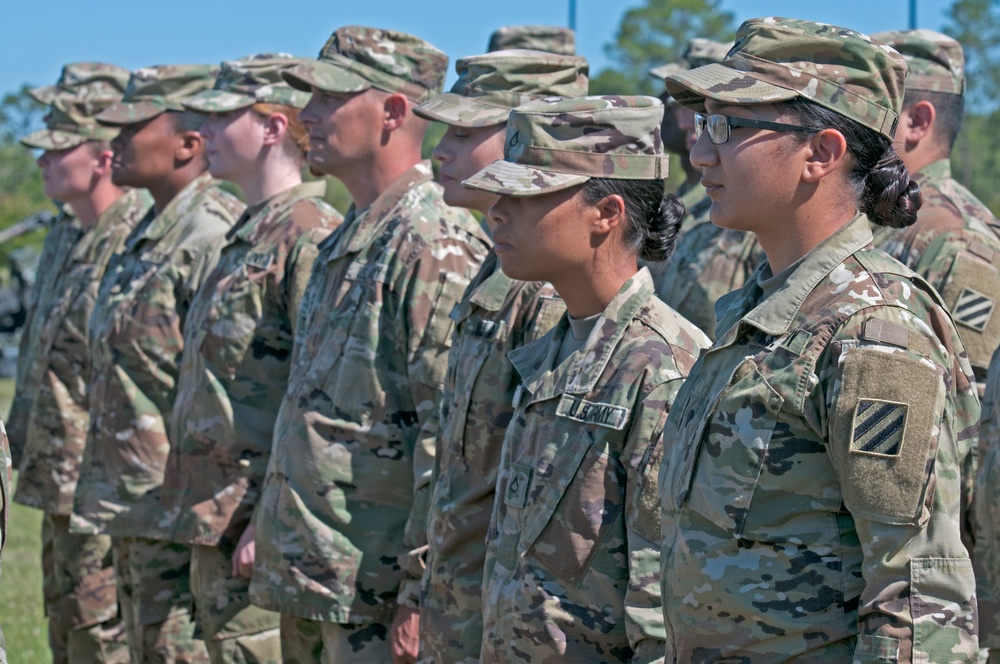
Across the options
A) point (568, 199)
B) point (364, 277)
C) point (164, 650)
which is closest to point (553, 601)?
point (568, 199)

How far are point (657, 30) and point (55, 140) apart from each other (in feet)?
141

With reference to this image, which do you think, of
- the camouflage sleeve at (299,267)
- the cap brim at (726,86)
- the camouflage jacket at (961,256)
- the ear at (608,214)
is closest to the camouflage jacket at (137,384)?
the camouflage sleeve at (299,267)

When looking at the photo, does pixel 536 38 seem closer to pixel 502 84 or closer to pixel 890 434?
pixel 502 84

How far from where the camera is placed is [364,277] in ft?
15.3

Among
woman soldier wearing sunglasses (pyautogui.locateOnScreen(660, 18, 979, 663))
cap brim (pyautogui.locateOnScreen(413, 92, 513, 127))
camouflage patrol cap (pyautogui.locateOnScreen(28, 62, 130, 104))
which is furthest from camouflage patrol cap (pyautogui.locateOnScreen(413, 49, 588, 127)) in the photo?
camouflage patrol cap (pyautogui.locateOnScreen(28, 62, 130, 104))

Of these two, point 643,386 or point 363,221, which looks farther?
point 363,221

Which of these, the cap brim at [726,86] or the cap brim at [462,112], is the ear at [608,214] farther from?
the cap brim at [462,112]

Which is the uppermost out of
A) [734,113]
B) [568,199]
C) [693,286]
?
[734,113]

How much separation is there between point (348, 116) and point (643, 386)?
2.15 meters

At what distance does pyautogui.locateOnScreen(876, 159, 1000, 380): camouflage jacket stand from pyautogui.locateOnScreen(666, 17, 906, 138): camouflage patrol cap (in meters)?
1.96

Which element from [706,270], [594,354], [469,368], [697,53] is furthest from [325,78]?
[697,53]

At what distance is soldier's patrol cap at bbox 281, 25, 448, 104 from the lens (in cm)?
505

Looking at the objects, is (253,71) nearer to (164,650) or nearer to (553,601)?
(164,650)

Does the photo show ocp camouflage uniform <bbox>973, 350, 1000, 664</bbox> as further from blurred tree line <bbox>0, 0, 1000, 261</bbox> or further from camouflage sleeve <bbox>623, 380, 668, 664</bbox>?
blurred tree line <bbox>0, 0, 1000, 261</bbox>
